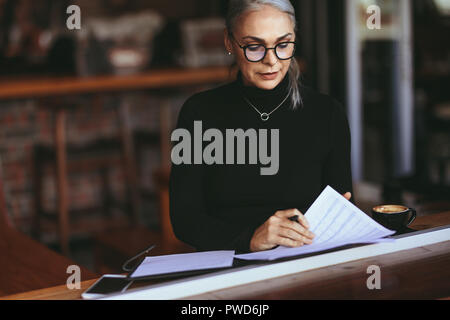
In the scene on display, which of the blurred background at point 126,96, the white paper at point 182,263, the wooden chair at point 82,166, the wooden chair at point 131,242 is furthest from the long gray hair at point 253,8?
the wooden chair at point 82,166

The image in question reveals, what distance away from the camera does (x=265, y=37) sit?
1.67 m

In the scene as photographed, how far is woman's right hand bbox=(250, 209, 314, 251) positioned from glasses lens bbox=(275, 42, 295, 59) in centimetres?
41

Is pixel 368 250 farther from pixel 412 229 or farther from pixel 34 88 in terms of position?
pixel 34 88

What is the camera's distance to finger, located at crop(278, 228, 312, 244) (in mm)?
1473

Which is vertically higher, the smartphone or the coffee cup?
the coffee cup

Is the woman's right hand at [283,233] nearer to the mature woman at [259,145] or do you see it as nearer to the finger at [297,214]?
the finger at [297,214]

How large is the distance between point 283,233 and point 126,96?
3.54 meters

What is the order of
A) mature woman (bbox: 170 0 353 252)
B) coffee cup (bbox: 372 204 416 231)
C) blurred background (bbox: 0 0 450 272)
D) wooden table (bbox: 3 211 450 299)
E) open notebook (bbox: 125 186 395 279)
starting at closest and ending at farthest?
wooden table (bbox: 3 211 450 299) → open notebook (bbox: 125 186 395 279) → coffee cup (bbox: 372 204 416 231) → mature woman (bbox: 170 0 353 252) → blurred background (bbox: 0 0 450 272)

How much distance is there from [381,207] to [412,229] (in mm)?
97

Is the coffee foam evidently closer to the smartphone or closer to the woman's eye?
the woman's eye

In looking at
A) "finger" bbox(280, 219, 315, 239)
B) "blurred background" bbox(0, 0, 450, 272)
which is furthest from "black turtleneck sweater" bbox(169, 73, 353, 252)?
"blurred background" bbox(0, 0, 450, 272)

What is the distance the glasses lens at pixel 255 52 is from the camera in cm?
168

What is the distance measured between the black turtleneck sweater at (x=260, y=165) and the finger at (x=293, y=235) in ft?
1.08

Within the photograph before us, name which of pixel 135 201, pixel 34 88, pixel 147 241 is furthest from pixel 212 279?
pixel 135 201
